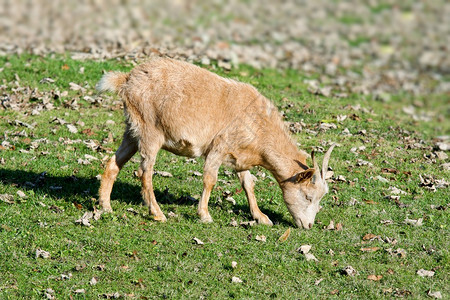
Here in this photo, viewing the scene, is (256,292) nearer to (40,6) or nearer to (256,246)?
(256,246)

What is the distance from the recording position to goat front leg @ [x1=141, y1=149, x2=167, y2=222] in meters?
10.6

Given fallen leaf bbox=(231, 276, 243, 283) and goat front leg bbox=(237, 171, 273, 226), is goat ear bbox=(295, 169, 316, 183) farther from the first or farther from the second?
fallen leaf bbox=(231, 276, 243, 283)

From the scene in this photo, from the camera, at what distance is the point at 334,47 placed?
2772 cm

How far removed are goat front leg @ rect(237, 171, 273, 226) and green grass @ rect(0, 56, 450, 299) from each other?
25 cm

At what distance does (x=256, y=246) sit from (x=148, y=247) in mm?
1770

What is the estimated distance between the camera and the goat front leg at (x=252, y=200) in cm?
1113

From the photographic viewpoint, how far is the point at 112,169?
11.0 m

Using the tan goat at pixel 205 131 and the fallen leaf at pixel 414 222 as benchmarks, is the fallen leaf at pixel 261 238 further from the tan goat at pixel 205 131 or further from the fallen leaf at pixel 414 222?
the fallen leaf at pixel 414 222

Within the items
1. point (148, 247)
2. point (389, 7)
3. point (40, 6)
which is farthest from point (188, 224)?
point (389, 7)

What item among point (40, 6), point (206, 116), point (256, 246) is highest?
point (206, 116)

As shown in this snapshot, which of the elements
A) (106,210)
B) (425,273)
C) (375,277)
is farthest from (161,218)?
(425,273)

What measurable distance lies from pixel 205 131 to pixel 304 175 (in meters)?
1.92

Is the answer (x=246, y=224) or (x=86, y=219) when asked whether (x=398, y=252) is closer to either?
(x=246, y=224)

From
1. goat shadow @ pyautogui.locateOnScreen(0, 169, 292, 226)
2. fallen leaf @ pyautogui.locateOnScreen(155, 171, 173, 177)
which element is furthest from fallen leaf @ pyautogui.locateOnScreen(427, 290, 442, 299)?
fallen leaf @ pyautogui.locateOnScreen(155, 171, 173, 177)
